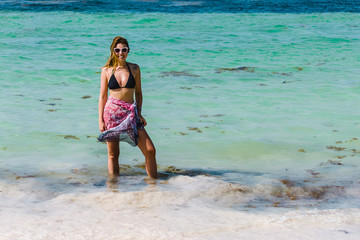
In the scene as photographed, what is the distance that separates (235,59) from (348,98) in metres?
6.03

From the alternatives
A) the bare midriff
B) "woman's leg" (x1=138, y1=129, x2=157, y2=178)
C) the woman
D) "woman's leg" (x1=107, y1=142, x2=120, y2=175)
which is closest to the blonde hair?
the woman


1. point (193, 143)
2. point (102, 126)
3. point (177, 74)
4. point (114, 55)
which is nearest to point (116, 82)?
point (114, 55)

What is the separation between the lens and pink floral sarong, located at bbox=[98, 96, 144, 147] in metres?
5.46

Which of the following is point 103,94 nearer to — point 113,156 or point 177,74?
point 113,156

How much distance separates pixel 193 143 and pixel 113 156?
7.15 feet

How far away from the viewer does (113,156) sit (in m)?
6.00

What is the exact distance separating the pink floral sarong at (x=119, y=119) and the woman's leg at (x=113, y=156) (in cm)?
30

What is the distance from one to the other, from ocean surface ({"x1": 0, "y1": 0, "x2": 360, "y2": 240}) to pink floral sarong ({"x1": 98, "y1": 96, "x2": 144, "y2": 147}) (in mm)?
619

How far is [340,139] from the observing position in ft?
26.8

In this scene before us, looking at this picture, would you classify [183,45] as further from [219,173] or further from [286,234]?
[286,234]

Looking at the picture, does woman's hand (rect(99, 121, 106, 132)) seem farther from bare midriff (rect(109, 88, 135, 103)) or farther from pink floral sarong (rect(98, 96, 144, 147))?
bare midriff (rect(109, 88, 135, 103))

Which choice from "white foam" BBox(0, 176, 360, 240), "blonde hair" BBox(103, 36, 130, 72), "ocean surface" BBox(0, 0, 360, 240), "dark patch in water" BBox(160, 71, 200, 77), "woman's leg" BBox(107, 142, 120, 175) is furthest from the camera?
"dark patch in water" BBox(160, 71, 200, 77)

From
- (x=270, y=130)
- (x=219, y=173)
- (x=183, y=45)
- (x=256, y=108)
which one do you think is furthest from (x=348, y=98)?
(x=183, y=45)

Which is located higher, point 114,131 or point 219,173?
point 114,131
